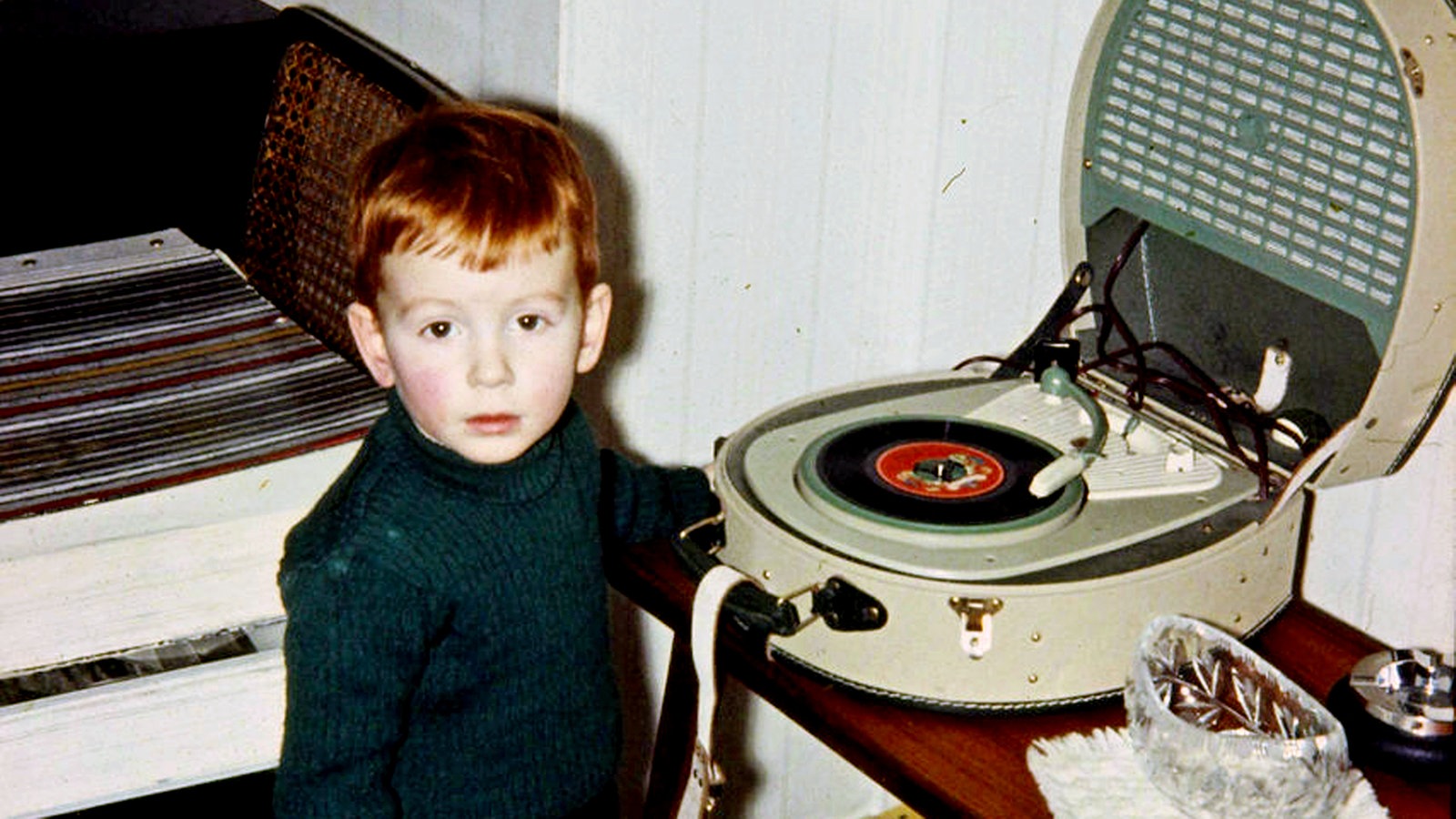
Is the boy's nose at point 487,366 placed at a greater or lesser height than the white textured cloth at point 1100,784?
greater

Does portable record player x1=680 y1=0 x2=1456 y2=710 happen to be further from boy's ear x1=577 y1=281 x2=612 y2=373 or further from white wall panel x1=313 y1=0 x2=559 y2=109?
white wall panel x1=313 y1=0 x2=559 y2=109

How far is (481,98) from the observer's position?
1.75 metres

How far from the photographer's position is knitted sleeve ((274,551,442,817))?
115 cm

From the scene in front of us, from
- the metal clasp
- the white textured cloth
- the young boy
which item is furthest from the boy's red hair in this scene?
the white textured cloth

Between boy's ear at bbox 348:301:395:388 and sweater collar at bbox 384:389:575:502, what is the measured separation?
0.01 m

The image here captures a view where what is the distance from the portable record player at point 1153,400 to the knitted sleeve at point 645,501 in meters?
0.05

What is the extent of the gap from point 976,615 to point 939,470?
0.57 feet

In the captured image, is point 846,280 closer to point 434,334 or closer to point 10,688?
point 434,334

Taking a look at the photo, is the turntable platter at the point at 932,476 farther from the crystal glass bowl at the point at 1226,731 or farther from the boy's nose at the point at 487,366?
the boy's nose at the point at 487,366

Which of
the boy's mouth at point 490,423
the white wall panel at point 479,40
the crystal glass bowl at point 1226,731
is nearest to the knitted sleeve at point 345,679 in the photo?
the boy's mouth at point 490,423

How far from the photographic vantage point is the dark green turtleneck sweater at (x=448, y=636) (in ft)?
3.80

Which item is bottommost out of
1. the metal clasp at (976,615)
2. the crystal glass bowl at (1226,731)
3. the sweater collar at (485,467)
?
the crystal glass bowl at (1226,731)

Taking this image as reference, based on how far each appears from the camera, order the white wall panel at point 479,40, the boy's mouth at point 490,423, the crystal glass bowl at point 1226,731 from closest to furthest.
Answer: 1. the crystal glass bowl at point 1226,731
2. the boy's mouth at point 490,423
3. the white wall panel at point 479,40

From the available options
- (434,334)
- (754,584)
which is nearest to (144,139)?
(434,334)
